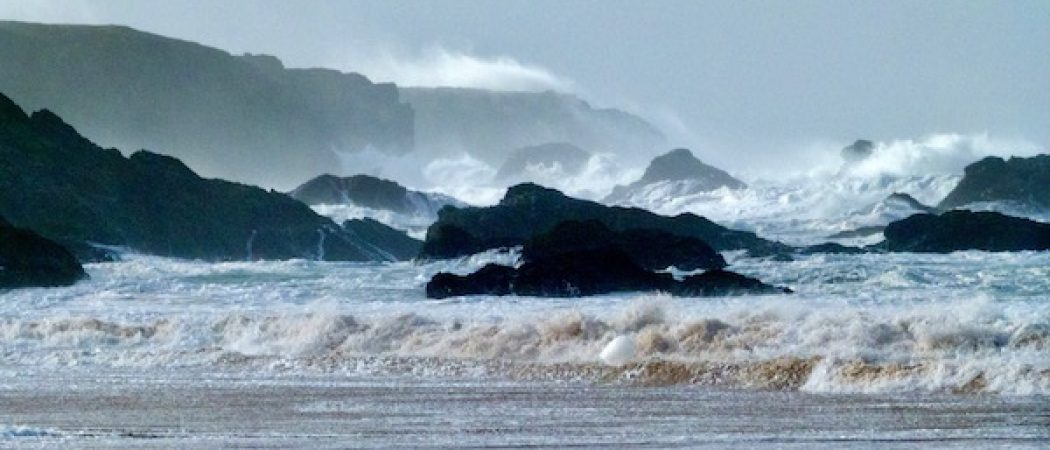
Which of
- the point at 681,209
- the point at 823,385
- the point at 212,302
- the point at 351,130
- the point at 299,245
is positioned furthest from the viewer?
the point at 351,130

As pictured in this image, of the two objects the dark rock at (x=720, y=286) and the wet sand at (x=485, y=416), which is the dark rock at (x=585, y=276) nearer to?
the dark rock at (x=720, y=286)

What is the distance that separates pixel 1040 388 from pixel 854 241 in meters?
60.8

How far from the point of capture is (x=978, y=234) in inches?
2078

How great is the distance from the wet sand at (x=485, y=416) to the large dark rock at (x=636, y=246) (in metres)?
29.7

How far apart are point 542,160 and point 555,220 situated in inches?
4560

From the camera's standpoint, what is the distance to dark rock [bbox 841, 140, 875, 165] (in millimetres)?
117438

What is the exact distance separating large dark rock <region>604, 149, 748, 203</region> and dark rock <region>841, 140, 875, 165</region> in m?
8.89

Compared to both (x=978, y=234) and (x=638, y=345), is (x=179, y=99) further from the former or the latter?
(x=638, y=345)

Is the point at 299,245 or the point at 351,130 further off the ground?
the point at 351,130

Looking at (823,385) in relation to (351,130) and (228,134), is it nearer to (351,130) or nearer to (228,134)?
(228,134)

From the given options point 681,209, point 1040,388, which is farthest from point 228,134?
point 1040,388

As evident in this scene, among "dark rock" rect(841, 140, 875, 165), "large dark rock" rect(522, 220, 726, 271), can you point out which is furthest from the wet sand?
"dark rock" rect(841, 140, 875, 165)

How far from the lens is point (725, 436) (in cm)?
1324

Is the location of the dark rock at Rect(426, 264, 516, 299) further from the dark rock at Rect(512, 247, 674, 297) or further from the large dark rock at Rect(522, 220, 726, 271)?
the large dark rock at Rect(522, 220, 726, 271)
